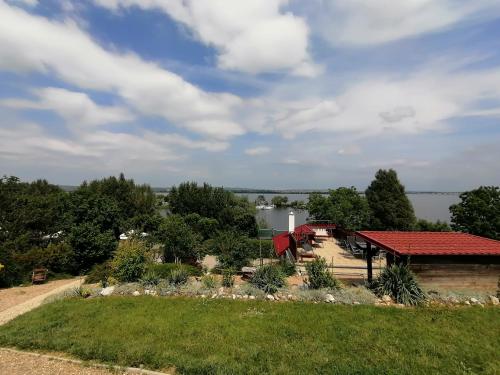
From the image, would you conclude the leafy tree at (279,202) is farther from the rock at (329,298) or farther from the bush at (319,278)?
the rock at (329,298)

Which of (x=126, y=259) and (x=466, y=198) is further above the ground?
(x=466, y=198)

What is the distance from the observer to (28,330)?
727 cm

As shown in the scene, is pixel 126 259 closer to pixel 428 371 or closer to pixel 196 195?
pixel 428 371

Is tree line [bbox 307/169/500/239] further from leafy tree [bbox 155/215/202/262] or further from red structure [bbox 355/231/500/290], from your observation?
leafy tree [bbox 155/215/202/262]

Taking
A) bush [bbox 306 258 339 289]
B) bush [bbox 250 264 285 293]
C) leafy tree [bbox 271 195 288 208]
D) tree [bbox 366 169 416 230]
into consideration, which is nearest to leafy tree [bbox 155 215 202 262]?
bush [bbox 250 264 285 293]

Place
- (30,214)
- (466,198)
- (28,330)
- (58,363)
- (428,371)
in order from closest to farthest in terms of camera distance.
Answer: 1. (428,371)
2. (58,363)
3. (28,330)
4. (30,214)
5. (466,198)

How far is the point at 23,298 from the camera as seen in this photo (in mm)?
11023

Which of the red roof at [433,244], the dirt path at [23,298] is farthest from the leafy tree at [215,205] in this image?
the red roof at [433,244]

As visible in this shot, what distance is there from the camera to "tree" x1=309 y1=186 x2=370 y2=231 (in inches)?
1123

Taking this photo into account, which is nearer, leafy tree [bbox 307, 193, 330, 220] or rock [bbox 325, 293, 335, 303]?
rock [bbox 325, 293, 335, 303]

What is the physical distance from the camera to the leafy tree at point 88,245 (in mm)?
16812

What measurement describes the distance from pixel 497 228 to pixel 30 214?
90.2 ft

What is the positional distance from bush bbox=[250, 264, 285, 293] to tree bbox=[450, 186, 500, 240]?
16562 mm

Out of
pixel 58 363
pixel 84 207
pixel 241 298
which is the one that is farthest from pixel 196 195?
pixel 58 363
